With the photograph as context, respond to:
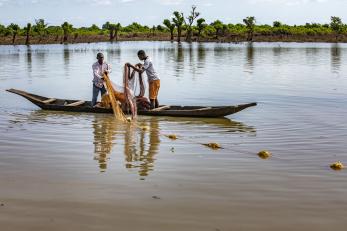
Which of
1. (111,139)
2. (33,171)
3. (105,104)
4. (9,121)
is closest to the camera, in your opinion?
(33,171)

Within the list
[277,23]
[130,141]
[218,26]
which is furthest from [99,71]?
[277,23]

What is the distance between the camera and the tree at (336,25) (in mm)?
99188

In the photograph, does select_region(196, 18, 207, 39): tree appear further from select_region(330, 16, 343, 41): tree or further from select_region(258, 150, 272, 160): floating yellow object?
select_region(258, 150, 272, 160): floating yellow object

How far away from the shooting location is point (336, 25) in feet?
327

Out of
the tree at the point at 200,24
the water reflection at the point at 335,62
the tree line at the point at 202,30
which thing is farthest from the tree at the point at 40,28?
the water reflection at the point at 335,62

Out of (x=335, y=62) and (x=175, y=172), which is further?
(x=335, y=62)

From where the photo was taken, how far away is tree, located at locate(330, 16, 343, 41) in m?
99.2

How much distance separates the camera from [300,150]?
30.0ft

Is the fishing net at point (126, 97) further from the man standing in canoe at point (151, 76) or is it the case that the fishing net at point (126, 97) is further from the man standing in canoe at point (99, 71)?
the man standing in canoe at point (99, 71)

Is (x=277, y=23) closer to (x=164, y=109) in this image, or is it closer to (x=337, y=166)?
(x=164, y=109)

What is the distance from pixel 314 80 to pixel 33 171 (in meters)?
18.1

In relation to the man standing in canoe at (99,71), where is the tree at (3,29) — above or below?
above

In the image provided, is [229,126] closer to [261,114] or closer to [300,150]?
[261,114]

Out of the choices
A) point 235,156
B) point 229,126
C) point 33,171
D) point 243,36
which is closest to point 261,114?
point 229,126
